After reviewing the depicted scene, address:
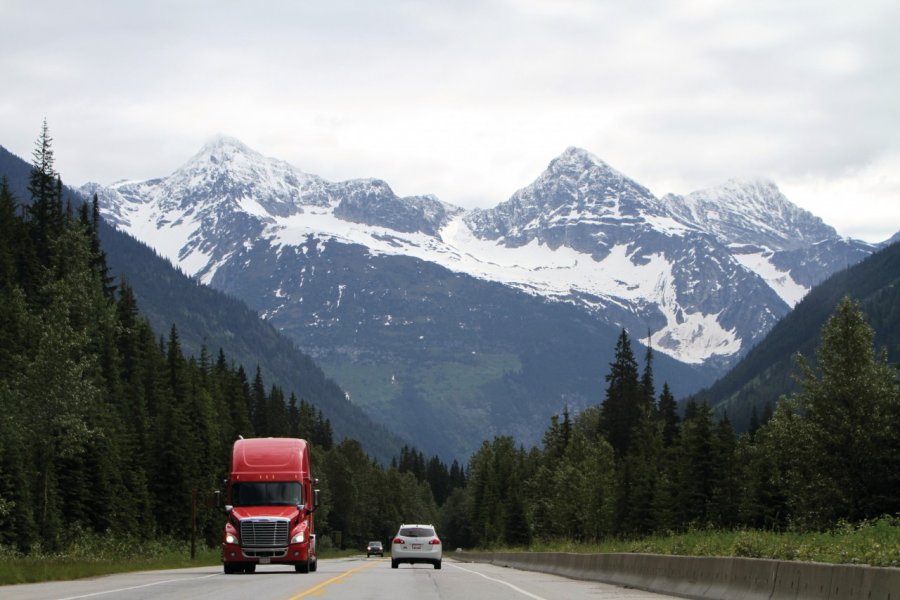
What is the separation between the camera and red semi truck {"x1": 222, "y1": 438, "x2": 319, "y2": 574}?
3950cm

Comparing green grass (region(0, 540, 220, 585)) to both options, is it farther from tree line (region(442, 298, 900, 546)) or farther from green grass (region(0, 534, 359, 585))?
tree line (region(442, 298, 900, 546))

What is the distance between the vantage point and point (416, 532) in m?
53.7

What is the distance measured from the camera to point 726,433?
322ft

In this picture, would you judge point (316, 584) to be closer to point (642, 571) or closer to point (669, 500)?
point (642, 571)

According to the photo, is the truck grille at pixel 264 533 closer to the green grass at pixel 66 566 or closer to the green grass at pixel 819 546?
the green grass at pixel 66 566

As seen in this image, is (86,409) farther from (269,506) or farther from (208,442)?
(269,506)

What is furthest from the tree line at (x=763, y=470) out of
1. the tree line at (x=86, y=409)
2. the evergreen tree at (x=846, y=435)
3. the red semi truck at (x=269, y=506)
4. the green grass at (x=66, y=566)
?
the tree line at (x=86, y=409)

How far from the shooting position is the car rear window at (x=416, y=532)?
5353 centimetres

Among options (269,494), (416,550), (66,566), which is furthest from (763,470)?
(66,566)

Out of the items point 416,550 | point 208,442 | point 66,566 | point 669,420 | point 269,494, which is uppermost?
point 669,420

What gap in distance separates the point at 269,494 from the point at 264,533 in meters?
1.37

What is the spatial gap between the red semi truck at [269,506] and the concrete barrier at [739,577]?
29.5 feet

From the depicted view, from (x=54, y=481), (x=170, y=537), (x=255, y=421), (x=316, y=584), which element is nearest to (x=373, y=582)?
(x=316, y=584)

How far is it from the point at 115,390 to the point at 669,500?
164 feet
